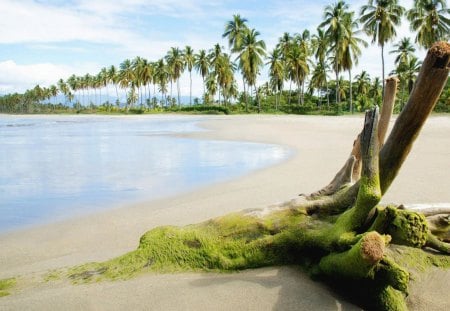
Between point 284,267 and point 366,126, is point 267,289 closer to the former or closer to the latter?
point 284,267

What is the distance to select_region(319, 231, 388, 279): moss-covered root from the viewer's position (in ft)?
8.37

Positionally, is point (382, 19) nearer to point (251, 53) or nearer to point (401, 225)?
point (251, 53)

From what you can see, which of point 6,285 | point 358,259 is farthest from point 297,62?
point 358,259

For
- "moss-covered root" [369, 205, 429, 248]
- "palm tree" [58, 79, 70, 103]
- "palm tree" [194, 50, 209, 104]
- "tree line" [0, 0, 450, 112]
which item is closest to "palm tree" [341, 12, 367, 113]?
"tree line" [0, 0, 450, 112]

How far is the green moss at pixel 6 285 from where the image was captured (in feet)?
12.0

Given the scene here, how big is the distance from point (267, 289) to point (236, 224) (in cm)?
73

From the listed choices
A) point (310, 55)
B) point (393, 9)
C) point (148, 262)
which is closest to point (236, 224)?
point (148, 262)

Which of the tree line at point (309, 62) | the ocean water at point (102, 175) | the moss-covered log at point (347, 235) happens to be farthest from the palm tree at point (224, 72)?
the moss-covered log at point (347, 235)

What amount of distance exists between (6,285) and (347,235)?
311 centimetres

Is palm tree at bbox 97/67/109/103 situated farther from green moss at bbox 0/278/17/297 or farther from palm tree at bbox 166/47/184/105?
green moss at bbox 0/278/17/297

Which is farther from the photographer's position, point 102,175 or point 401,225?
point 102,175

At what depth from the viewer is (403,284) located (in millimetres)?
2797

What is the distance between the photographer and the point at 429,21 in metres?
44.3

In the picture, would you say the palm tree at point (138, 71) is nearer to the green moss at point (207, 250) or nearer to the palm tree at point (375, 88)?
the palm tree at point (375, 88)
